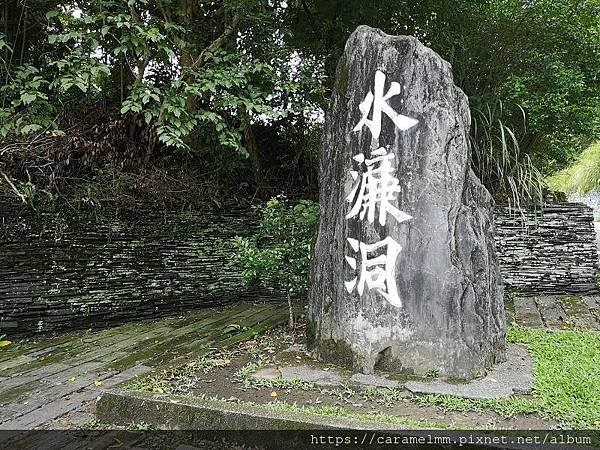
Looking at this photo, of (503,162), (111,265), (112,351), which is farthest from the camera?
(503,162)

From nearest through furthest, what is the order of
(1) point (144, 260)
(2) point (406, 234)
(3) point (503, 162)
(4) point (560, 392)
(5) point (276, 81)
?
(4) point (560, 392) < (2) point (406, 234) < (5) point (276, 81) < (1) point (144, 260) < (3) point (503, 162)

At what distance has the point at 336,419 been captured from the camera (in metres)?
2.38

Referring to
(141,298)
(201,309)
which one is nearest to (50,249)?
(141,298)

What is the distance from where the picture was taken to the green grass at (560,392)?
2.53 metres

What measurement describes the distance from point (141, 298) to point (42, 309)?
1062 mm

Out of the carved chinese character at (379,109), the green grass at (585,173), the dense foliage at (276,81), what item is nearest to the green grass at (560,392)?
the carved chinese character at (379,109)

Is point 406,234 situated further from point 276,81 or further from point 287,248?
point 276,81

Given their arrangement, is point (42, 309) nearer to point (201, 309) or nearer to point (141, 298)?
point (141, 298)

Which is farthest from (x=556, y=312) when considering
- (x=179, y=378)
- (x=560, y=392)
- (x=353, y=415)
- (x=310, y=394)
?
(x=179, y=378)

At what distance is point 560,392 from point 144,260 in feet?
14.5

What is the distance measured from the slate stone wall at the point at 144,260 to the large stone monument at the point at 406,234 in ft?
9.49

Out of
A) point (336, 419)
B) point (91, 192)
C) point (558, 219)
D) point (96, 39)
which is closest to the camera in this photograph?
point (336, 419)

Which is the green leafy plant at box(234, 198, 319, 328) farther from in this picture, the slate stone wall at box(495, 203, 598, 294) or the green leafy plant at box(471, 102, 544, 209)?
the slate stone wall at box(495, 203, 598, 294)

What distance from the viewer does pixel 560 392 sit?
2.79 meters
